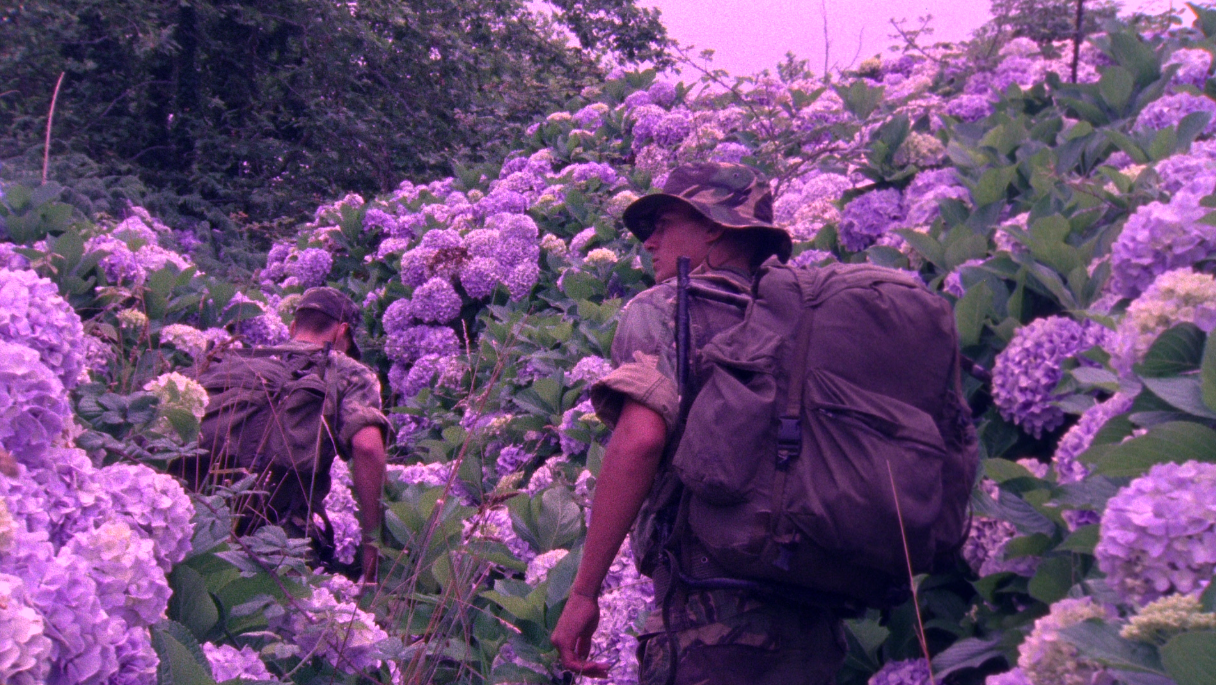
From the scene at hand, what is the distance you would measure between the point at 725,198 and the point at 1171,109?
2.16 metres

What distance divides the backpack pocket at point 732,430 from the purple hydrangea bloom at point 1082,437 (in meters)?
0.67

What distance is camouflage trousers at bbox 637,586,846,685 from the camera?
2.13m

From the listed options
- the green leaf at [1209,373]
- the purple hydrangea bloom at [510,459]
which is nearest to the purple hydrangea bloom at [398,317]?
the purple hydrangea bloom at [510,459]

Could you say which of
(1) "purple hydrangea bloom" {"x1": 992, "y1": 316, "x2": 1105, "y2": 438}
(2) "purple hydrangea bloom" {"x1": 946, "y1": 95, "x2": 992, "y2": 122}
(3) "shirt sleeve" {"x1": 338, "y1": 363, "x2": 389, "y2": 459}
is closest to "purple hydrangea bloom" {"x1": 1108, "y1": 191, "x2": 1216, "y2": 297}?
(1) "purple hydrangea bloom" {"x1": 992, "y1": 316, "x2": 1105, "y2": 438}

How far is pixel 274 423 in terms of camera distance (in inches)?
135

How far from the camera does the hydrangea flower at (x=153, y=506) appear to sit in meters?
1.81

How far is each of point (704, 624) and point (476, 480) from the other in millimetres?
2221

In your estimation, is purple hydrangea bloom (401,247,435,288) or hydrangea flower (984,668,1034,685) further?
purple hydrangea bloom (401,247,435,288)

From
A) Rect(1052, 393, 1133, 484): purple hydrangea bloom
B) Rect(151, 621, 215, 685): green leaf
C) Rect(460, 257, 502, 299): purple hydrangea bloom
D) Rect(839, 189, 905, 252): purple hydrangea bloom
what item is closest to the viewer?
Rect(151, 621, 215, 685): green leaf

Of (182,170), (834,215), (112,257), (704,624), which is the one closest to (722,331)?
(704,624)

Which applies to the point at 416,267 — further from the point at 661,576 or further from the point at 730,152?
A: the point at 661,576

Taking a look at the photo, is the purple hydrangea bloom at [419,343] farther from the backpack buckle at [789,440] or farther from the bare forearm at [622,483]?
the backpack buckle at [789,440]

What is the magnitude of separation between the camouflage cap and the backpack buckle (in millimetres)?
726

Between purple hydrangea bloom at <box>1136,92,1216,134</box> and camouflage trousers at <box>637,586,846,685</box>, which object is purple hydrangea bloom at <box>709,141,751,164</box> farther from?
camouflage trousers at <box>637,586,846,685</box>
